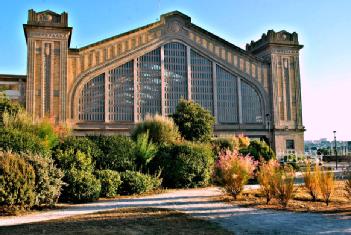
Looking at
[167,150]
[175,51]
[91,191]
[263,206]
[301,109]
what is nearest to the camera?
[263,206]

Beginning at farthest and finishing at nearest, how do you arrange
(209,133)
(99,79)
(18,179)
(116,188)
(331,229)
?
1. (99,79)
2. (209,133)
3. (116,188)
4. (18,179)
5. (331,229)

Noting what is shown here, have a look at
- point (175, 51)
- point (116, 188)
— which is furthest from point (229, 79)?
point (116, 188)

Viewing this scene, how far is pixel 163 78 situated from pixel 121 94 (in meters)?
4.54

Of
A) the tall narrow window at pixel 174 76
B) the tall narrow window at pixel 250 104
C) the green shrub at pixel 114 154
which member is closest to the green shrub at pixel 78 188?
the green shrub at pixel 114 154

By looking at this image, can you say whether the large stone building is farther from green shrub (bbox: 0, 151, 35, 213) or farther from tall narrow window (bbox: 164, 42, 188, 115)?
green shrub (bbox: 0, 151, 35, 213)

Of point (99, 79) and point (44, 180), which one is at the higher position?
point (99, 79)

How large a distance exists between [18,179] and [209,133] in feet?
59.4

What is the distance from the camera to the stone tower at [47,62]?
34.2 meters

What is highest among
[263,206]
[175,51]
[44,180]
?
[175,51]

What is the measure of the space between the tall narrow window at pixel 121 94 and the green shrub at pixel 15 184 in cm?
2578

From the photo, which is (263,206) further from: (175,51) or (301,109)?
(301,109)

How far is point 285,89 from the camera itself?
42062 mm

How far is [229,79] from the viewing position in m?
40.6

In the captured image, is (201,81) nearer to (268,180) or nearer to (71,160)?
(71,160)
